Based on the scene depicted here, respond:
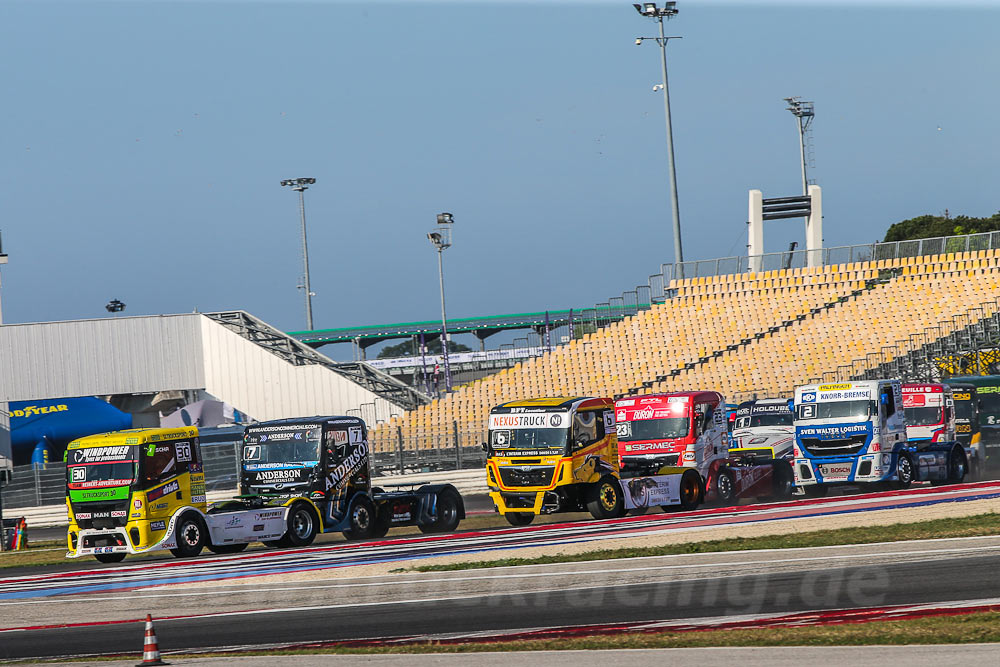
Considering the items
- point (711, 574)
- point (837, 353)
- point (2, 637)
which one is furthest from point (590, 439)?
point (837, 353)

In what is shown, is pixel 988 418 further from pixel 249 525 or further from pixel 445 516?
pixel 249 525

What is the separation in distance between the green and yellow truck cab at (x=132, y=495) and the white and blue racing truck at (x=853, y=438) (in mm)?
12195

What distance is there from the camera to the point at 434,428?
38156 mm

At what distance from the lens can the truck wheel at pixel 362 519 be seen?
23609mm

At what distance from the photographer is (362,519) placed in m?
23.8

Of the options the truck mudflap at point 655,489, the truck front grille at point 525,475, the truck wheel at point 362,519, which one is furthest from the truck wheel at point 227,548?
the truck mudflap at point 655,489

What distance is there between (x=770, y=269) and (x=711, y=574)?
37.3m

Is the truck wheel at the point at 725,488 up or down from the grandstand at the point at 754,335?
down

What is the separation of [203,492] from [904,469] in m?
14.0

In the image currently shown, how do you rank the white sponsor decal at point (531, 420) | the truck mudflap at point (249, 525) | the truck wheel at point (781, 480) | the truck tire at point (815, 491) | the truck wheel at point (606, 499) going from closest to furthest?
1. the truck mudflap at point (249, 525)
2. the white sponsor decal at point (531, 420)
3. the truck wheel at point (606, 499)
4. the truck tire at point (815, 491)
5. the truck wheel at point (781, 480)

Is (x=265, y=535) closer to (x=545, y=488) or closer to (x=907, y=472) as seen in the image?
(x=545, y=488)

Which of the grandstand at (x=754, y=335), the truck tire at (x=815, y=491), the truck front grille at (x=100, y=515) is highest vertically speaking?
the grandstand at (x=754, y=335)

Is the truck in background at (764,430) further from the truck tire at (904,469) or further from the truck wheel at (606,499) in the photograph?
the truck wheel at (606,499)

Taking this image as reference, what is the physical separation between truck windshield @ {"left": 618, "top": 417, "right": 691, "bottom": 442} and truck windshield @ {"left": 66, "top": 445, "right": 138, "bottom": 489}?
32.1 ft
